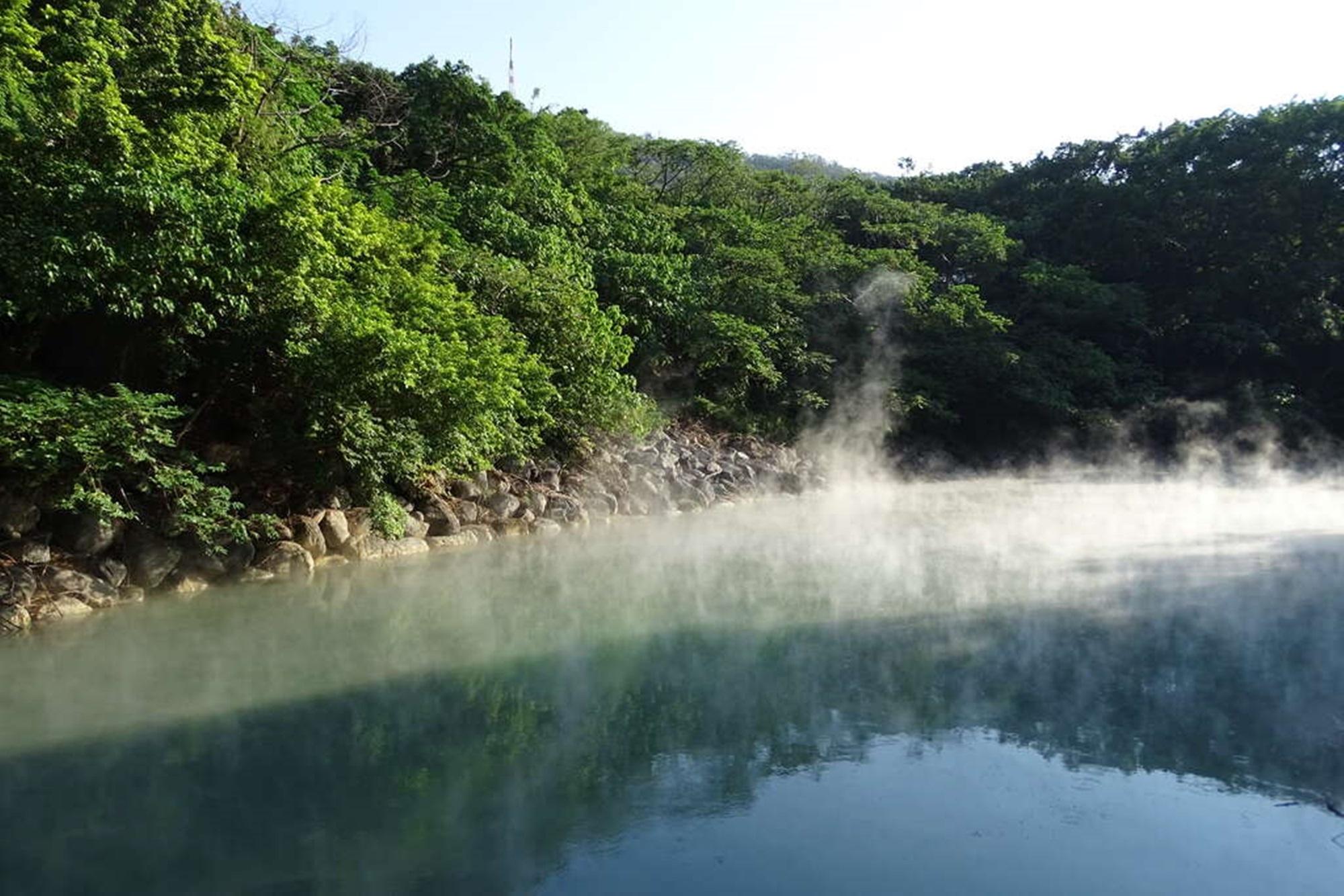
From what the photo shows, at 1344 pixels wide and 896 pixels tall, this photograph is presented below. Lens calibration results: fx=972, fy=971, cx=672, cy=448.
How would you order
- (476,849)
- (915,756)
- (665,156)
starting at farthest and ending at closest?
(665,156)
(915,756)
(476,849)

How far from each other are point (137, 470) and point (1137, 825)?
7.63 metres

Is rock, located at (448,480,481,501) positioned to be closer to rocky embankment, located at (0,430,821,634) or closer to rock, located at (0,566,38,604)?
rocky embankment, located at (0,430,821,634)

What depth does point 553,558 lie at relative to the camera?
34.9ft

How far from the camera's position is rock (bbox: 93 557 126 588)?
26.0ft

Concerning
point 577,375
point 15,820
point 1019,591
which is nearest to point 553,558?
point 577,375

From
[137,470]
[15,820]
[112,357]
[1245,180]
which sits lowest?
[15,820]

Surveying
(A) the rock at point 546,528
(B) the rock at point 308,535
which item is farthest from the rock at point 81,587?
(A) the rock at point 546,528

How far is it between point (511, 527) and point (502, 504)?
0.32m

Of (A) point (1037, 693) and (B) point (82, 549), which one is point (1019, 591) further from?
(B) point (82, 549)

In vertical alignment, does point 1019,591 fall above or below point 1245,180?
below

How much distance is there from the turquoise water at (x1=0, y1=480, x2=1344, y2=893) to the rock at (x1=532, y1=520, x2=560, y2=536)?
2744mm

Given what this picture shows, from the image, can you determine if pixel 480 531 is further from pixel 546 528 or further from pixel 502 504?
pixel 546 528

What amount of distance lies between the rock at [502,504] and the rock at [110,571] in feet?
15.5

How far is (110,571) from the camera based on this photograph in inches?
313
